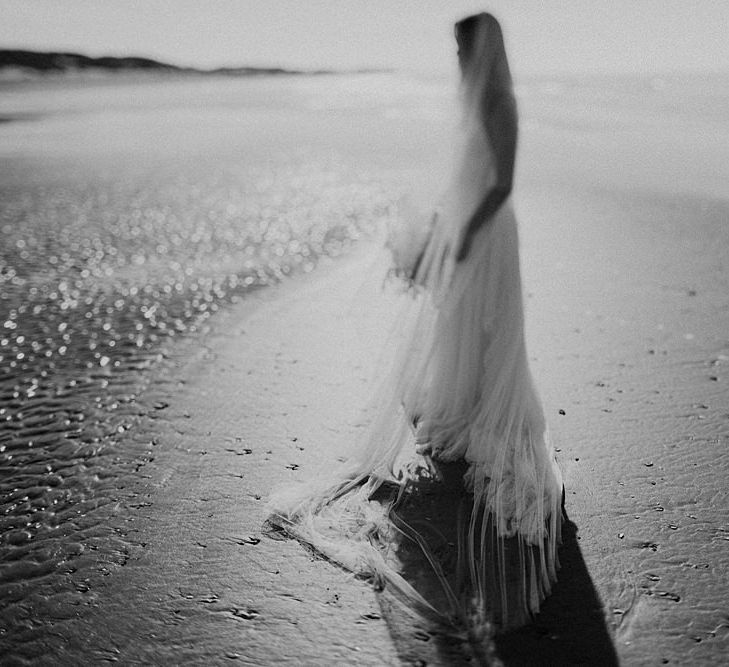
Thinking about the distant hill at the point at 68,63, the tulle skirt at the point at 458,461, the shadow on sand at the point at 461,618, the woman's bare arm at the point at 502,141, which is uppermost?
the distant hill at the point at 68,63

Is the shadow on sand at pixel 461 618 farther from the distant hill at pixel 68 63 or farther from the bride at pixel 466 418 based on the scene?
the distant hill at pixel 68 63

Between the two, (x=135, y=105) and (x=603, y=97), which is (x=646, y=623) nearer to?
(x=135, y=105)

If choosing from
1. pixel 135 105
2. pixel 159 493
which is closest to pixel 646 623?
pixel 159 493

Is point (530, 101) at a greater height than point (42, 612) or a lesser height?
greater

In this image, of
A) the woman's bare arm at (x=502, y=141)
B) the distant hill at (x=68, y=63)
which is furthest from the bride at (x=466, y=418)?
the distant hill at (x=68, y=63)

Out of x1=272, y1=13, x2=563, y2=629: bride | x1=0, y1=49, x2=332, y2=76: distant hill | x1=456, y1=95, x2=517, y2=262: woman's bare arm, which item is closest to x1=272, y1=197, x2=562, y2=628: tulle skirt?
x1=272, y1=13, x2=563, y2=629: bride

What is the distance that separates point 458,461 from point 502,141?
1841 mm

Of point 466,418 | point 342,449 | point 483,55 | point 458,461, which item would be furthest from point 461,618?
point 483,55

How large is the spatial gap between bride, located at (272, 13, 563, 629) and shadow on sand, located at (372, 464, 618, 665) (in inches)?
1.3

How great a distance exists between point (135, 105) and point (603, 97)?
923 inches

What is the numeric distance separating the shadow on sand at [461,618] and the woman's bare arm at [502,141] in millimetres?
1721

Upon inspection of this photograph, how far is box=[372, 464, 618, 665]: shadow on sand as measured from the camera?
2795mm

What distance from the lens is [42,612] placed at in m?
3.14

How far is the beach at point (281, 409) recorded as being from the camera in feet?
9.87
